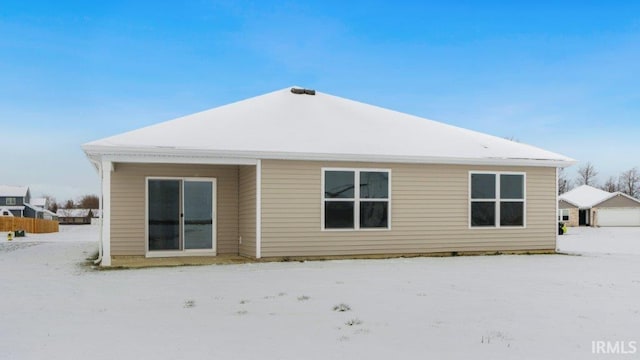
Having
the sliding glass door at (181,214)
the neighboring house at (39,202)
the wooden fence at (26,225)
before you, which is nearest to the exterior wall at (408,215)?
the sliding glass door at (181,214)

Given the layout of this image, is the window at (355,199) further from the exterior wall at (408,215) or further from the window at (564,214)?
the window at (564,214)

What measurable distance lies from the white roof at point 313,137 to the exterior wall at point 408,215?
0.30 m

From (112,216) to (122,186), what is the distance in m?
0.67

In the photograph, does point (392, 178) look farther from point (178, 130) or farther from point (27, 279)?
point (27, 279)

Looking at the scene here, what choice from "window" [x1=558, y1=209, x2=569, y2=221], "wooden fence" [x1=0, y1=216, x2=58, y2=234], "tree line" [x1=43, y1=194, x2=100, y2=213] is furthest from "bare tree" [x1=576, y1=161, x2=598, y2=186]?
"tree line" [x1=43, y1=194, x2=100, y2=213]

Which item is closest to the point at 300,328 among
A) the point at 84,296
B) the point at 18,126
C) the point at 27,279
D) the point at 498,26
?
the point at 84,296

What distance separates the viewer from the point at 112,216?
1252 centimetres

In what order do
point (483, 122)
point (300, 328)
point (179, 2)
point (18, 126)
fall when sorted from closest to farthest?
point (300, 328)
point (179, 2)
point (18, 126)
point (483, 122)

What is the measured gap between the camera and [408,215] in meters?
12.7

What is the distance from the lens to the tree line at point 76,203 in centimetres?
8200

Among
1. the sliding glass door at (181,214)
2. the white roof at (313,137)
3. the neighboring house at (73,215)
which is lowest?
the neighboring house at (73,215)

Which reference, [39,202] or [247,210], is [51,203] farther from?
[247,210]

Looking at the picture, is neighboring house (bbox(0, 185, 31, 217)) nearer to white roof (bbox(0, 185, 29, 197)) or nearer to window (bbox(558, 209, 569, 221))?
white roof (bbox(0, 185, 29, 197))

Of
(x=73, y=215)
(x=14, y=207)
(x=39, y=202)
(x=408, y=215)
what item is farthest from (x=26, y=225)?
(x=73, y=215)
